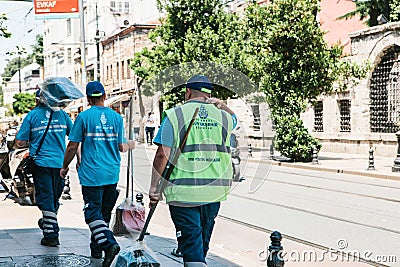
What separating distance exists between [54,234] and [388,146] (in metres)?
17.6

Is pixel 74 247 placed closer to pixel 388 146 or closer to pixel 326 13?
pixel 388 146

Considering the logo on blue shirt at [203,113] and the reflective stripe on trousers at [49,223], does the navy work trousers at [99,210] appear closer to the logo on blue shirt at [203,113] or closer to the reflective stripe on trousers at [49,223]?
the reflective stripe on trousers at [49,223]

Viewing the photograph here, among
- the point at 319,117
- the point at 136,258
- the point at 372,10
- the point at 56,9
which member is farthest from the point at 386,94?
the point at 136,258

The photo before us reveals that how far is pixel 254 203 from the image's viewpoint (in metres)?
12.5

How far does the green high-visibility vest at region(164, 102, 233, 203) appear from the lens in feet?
16.7

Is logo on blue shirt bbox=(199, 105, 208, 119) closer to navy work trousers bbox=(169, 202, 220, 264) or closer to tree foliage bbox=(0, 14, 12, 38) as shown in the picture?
navy work trousers bbox=(169, 202, 220, 264)

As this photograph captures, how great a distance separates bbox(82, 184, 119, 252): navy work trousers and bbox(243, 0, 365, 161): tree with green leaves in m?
15.2

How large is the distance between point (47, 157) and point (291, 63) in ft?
51.8

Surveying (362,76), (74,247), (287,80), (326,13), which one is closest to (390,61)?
(362,76)

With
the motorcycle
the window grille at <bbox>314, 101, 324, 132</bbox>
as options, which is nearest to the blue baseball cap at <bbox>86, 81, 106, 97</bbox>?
the motorcycle

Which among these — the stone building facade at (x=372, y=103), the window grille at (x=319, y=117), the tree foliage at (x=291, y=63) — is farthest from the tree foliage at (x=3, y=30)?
the window grille at (x=319, y=117)

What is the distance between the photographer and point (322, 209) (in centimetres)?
1146

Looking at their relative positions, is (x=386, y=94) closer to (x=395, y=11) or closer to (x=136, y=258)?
(x=395, y=11)

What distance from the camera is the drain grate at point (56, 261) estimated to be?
654 cm
